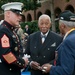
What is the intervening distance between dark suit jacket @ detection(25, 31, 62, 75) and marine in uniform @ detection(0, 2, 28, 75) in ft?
2.63

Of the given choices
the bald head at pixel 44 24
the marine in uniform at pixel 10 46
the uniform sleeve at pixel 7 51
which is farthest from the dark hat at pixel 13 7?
the bald head at pixel 44 24

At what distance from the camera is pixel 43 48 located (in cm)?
528

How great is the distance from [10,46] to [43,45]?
3.97 ft

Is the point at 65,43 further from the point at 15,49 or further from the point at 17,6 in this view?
the point at 17,6

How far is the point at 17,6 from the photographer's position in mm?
4562

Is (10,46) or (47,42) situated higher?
(10,46)

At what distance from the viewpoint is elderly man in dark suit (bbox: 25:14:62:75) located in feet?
17.2

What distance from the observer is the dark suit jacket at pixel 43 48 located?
525 centimetres

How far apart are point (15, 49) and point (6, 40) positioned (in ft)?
0.79

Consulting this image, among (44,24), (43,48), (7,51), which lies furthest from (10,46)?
(44,24)

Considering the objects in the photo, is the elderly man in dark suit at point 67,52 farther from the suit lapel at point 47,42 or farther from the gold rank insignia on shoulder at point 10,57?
the suit lapel at point 47,42

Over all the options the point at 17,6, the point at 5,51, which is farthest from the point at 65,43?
the point at 17,6

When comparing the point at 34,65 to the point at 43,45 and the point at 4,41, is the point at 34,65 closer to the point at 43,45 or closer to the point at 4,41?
the point at 43,45

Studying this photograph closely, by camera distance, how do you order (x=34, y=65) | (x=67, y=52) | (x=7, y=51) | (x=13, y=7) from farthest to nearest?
(x=34, y=65)
(x=13, y=7)
(x=7, y=51)
(x=67, y=52)
